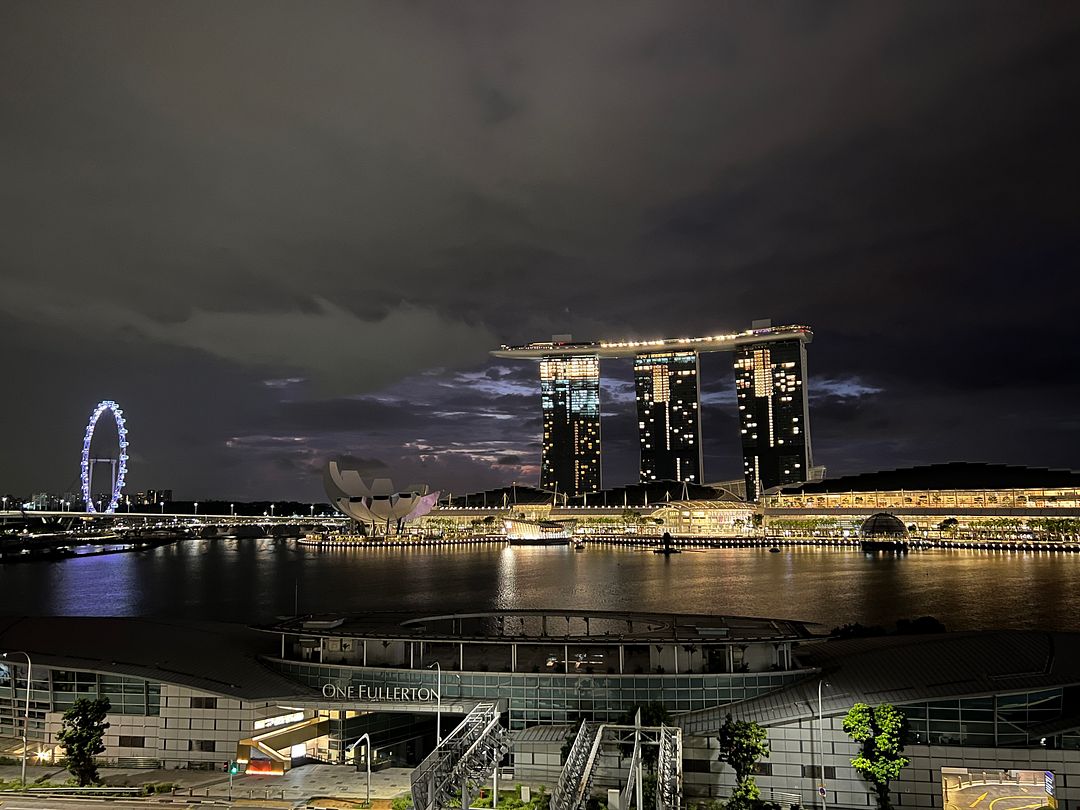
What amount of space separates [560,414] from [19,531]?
97549mm

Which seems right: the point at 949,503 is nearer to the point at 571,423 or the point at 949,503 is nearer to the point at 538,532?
the point at 538,532

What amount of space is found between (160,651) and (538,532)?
9513 centimetres

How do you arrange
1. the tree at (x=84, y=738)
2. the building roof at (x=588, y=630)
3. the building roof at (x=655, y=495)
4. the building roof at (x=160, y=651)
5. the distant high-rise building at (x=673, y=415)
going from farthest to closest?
the distant high-rise building at (x=673, y=415)
the building roof at (x=655, y=495)
the building roof at (x=160, y=651)
the building roof at (x=588, y=630)
the tree at (x=84, y=738)

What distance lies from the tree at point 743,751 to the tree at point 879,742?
4.56 feet

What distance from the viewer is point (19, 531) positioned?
11500 cm

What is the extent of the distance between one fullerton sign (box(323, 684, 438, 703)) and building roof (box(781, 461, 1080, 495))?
103245 millimetres

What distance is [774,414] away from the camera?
155 metres

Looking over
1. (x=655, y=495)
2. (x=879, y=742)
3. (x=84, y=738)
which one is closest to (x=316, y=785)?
(x=84, y=738)

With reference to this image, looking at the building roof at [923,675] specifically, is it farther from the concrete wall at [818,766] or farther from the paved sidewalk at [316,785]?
the paved sidewalk at [316,785]

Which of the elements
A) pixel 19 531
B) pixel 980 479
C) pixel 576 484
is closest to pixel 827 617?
pixel 980 479

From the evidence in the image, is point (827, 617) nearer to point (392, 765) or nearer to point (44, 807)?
point (392, 765)

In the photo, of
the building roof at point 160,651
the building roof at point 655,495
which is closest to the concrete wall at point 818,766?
the building roof at point 160,651

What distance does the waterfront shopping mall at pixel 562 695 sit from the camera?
1318 centimetres

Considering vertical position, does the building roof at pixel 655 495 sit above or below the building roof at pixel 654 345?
below
